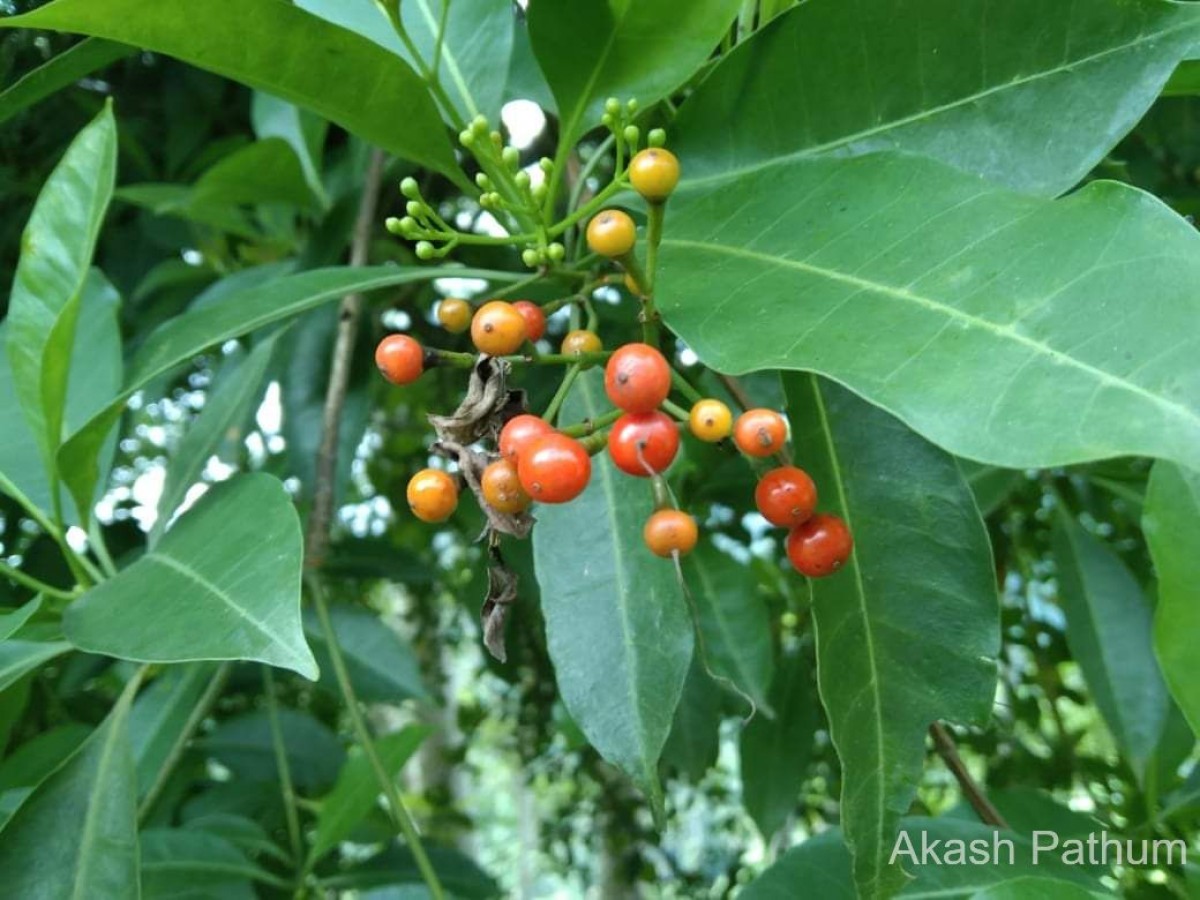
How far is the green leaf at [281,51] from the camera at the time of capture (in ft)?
2.44

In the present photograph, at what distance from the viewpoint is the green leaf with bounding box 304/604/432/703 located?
1557 millimetres

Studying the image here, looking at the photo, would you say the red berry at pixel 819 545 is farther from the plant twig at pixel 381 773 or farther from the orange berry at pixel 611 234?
the plant twig at pixel 381 773

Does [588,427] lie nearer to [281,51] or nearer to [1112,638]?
[281,51]

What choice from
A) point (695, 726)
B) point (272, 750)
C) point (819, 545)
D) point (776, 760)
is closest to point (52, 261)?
point (819, 545)

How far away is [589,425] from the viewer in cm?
73

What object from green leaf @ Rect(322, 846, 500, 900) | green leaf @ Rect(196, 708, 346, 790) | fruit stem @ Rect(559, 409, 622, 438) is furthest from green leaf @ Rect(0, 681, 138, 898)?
green leaf @ Rect(196, 708, 346, 790)

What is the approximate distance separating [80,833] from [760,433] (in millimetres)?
669

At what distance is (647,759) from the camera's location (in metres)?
0.81

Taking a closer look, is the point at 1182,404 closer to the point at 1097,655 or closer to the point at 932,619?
the point at 932,619

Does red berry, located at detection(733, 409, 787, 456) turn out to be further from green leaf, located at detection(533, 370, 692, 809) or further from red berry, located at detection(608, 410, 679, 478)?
green leaf, located at detection(533, 370, 692, 809)

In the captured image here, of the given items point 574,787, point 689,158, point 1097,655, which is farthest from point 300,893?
point 574,787

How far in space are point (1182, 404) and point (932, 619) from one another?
0.36 meters

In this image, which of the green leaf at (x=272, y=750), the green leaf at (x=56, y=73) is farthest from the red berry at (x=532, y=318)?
the green leaf at (x=272, y=750)

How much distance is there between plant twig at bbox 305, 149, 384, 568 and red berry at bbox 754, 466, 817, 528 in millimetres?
662
